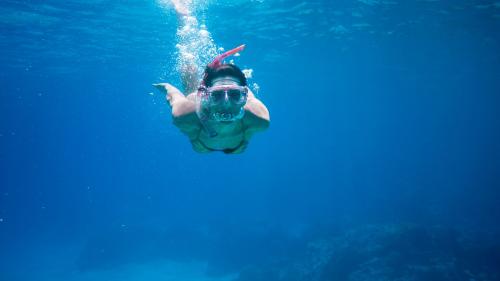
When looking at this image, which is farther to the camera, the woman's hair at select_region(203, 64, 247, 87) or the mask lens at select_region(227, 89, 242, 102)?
the woman's hair at select_region(203, 64, 247, 87)

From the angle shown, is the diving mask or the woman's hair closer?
the diving mask

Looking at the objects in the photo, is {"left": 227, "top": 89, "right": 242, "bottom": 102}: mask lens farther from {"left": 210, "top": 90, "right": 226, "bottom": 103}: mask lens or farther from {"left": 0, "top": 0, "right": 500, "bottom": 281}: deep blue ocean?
{"left": 0, "top": 0, "right": 500, "bottom": 281}: deep blue ocean

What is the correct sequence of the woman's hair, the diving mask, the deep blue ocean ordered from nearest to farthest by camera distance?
the diving mask, the woman's hair, the deep blue ocean

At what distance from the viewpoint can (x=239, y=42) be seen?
25.9 meters

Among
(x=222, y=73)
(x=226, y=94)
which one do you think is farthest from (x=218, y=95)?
(x=222, y=73)

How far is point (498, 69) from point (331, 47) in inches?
1036

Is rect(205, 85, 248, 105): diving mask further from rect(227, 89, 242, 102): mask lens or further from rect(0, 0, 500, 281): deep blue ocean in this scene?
rect(0, 0, 500, 281): deep blue ocean

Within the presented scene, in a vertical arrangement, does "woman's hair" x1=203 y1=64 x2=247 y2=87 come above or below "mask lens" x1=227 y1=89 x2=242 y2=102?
above

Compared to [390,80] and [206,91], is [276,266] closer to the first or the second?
[206,91]

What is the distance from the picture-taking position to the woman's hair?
3.51 m

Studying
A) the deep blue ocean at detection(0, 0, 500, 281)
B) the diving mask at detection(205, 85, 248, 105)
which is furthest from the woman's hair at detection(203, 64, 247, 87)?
the deep blue ocean at detection(0, 0, 500, 281)

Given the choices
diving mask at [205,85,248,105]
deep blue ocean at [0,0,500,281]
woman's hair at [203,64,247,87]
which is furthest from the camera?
deep blue ocean at [0,0,500,281]

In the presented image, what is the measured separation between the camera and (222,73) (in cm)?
351

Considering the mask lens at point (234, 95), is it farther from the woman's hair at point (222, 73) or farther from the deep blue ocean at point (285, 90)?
the deep blue ocean at point (285, 90)
